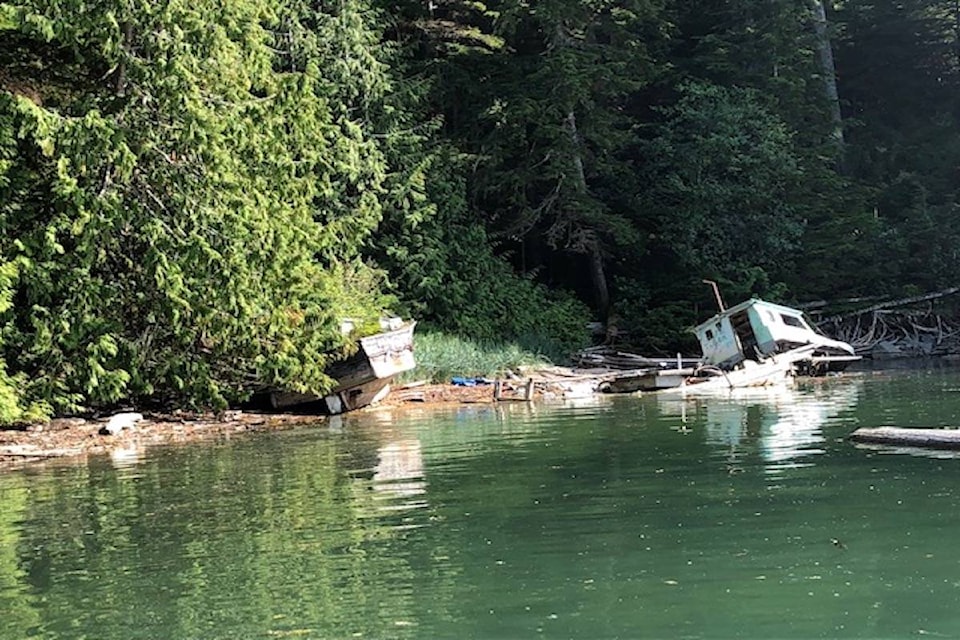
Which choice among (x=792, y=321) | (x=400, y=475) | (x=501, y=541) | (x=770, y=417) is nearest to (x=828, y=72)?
(x=792, y=321)

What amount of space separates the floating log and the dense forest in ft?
34.8

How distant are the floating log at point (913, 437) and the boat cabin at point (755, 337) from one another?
589 inches

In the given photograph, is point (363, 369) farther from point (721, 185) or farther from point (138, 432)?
point (721, 185)

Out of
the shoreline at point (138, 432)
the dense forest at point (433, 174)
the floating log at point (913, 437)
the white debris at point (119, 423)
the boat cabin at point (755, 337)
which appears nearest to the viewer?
the floating log at point (913, 437)

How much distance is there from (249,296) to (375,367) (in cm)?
357

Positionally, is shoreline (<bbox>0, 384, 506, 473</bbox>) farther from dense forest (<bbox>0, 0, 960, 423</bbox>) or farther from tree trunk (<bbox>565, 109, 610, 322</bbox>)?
tree trunk (<bbox>565, 109, 610, 322</bbox>)

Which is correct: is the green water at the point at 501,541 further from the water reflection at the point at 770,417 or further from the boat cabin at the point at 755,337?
the boat cabin at the point at 755,337

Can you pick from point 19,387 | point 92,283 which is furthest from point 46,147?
point 19,387

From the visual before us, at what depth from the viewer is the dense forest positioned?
58.2ft

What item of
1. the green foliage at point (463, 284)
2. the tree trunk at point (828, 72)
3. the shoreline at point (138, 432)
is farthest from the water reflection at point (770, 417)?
the tree trunk at point (828, 72)

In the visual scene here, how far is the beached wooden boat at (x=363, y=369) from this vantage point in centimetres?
2136

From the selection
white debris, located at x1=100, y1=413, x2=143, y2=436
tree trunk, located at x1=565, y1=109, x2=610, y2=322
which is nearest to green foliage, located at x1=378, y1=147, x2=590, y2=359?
tree trunk, located at x1=565, y1=109, x2=610, y2=322

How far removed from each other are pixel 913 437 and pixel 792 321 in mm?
18296

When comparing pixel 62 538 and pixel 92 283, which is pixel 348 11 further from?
pixel 62 538
